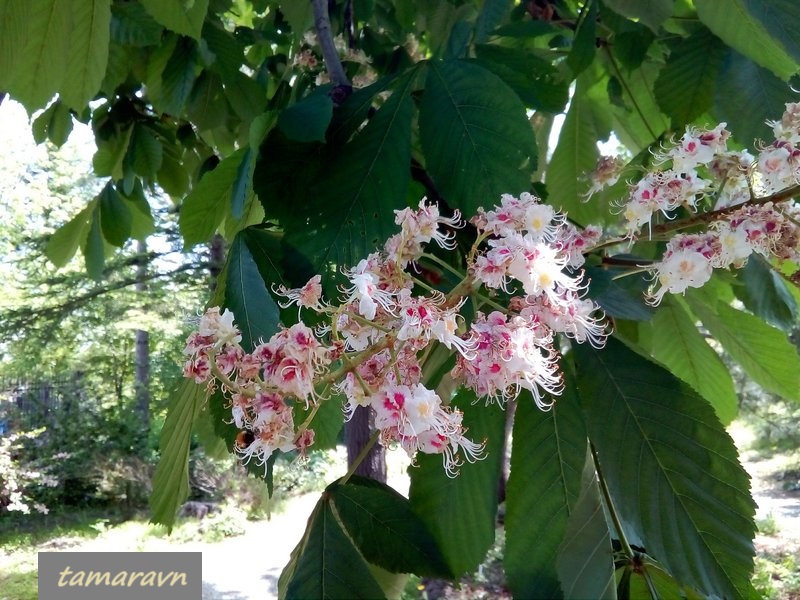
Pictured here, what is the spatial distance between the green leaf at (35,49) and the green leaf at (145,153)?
0.79 m

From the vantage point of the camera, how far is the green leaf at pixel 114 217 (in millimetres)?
1553

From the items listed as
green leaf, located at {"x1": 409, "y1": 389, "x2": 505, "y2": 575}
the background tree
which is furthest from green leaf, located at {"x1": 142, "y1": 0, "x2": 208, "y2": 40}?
green leaf, located at {"x1": 409, "y1": 389, "x2": 505, "y2": 575}

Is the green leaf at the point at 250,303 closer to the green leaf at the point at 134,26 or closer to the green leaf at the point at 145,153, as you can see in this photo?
the green leaf at the point at 134,26

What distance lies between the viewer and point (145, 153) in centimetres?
143

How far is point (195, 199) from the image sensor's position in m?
0.72

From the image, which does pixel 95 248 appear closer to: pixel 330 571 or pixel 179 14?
pixel 179 14

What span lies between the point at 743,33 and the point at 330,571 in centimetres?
67

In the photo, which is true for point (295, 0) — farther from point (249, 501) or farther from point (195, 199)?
point (249, 501)

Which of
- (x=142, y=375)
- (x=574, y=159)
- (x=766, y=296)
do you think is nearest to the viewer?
(x=766, y=296)

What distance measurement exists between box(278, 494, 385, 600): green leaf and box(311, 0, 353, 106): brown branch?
440mm

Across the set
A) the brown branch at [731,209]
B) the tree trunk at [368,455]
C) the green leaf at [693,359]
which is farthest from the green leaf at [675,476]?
the tree trunk at [368,455]

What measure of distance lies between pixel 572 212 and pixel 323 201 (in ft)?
2.48

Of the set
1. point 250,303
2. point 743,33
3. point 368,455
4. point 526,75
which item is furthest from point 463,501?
point 368,455

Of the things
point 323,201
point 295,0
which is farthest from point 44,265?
point 323,201
